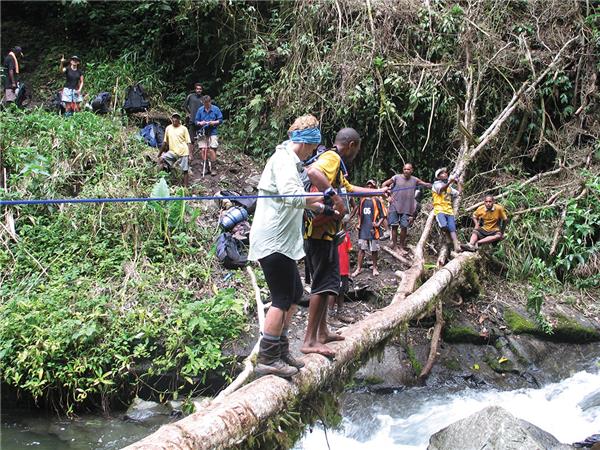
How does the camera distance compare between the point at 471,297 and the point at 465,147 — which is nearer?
the point at 471,297

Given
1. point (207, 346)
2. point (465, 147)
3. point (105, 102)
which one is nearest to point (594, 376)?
point (465, 147)

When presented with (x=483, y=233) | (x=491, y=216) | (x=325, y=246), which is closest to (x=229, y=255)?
(x=483, y=233)

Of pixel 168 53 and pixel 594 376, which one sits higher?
pixel 168 53

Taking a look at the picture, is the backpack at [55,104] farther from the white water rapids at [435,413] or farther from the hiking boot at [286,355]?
the hiking boot at [286,355]

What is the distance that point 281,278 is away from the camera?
393 centimetres

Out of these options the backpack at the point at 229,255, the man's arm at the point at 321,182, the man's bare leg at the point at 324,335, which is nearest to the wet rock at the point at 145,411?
the backpack at the point at 229,255

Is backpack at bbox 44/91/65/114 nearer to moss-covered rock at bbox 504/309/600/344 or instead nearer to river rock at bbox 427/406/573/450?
moss-covered rock at bbox 504/309/600/344

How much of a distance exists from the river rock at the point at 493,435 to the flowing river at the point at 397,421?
0.65 meters

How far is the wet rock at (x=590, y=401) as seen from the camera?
733 centimetres

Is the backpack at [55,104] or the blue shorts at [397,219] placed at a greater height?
the backpack at [55,104]

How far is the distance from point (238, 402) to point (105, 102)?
9.78 meters

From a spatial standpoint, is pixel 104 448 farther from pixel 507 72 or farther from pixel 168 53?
pixel 168 53

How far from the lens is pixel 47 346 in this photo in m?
7.12

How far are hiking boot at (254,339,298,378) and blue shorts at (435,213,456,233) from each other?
5.56 m
